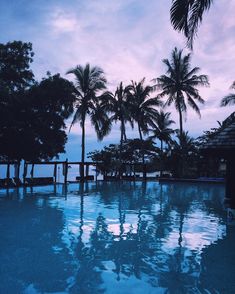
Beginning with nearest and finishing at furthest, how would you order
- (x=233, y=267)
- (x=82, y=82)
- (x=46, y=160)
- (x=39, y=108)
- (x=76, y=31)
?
1. (x=233, y=267)
2. (x=76, y=31)
3. (x=39, y=108)
4. (x=46, y=160)
5. (x=82, y=82)

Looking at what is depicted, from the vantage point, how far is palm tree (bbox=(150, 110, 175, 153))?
35656 millimetres

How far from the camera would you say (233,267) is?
648 centimetres

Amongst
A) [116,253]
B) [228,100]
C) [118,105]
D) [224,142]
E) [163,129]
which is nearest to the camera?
[116,253]

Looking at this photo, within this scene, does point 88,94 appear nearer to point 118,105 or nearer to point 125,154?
point 118,105

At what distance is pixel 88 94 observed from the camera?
30.1 meters

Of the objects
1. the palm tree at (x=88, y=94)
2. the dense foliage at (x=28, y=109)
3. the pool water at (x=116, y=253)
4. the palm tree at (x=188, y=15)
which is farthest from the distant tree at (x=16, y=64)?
the palm tree at (x=188, y=15)

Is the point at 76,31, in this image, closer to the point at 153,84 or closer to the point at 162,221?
the point at 162,221

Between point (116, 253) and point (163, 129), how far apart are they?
96.9 feet

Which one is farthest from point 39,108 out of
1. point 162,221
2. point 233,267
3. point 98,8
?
point 233,267

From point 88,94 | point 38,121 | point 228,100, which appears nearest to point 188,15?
point 38,121

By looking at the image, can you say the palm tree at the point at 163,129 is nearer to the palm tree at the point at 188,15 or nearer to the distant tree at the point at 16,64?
the distant tree at the point at 16,64

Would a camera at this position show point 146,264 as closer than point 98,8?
Yes

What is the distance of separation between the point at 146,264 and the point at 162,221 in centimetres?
490

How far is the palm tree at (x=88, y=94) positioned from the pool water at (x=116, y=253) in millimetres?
18521
